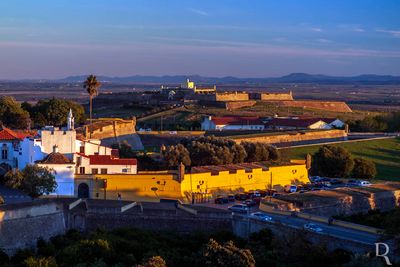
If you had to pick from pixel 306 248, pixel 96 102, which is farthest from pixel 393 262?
pixel 96 102

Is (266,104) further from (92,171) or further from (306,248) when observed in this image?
(306,248)

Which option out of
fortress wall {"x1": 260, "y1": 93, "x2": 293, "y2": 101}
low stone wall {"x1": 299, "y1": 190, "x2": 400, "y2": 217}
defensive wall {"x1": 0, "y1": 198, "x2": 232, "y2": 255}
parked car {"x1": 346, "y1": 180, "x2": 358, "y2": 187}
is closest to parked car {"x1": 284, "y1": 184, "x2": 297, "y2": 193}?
parked car {"x1": 346, "y1": 180, "x2": 358, "y2": 187}

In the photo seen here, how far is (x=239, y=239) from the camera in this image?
2442 centimetres

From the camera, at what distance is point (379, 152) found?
4838cm

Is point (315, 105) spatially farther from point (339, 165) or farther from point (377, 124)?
point (339, 165)

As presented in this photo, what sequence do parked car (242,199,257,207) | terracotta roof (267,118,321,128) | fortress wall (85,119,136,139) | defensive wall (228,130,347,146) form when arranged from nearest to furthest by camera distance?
1. parked car (242,199,257,207)
2. fortress wall (85,119,136,139)
3. defensive wall (228,130,347,146)
4. terracotta roof (267,118,321,128)

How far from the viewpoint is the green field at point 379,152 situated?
4344cm

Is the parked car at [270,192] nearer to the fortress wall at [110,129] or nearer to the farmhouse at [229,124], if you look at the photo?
the fortress wall at [110,129]

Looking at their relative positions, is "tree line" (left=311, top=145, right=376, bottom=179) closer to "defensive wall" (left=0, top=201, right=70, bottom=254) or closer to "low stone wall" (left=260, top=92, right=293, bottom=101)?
"defensive wall" (left=0, top=201, right=70, bottom=254)

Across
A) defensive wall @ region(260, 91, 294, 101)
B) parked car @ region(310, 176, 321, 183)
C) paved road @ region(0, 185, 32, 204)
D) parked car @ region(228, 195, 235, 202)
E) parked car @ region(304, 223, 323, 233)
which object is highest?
defensive wall @ region(260, 91, 294, 101)

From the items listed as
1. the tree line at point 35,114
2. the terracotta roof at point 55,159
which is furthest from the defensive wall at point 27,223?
the tree line at point 35,114

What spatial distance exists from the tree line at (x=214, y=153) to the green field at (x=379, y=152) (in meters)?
5.17

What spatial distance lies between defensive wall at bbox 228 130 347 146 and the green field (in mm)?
2130

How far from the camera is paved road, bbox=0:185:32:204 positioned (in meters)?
28.1
